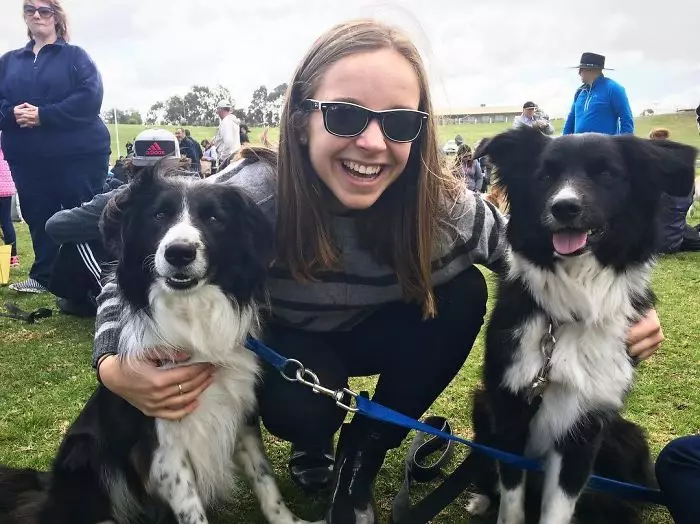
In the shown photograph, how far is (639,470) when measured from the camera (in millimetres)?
2316

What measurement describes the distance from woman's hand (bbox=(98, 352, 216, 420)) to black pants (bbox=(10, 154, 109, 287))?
365cm

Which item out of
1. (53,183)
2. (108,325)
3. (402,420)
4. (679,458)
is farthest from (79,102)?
(679,458)

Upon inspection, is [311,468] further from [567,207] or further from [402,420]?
[567,207]

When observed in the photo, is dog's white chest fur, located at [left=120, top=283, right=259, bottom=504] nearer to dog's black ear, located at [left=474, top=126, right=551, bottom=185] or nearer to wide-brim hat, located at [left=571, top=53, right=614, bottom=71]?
dog's black ear, located at [left=474, top=126, right=551, bottom=185]

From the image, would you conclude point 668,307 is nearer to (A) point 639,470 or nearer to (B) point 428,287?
(A) point 639,470

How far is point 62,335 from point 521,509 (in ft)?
12.4

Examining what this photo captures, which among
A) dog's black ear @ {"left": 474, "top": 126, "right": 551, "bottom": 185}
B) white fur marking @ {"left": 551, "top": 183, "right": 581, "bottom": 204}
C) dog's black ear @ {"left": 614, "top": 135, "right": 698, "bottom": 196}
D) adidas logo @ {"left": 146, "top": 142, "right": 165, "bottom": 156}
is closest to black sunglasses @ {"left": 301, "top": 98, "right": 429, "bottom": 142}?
dog's black ear @ {"left": 474, "top": 126, "right": 551, "bottom": 185}

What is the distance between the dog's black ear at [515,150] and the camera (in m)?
2.25

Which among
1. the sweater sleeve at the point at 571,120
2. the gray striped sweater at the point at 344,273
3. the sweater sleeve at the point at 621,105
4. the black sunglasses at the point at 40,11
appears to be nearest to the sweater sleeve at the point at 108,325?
the gray striped sweater at the point at 344,273

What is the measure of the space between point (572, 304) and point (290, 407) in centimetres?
109

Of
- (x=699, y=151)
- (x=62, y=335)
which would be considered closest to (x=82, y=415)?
(x=699, y=151)

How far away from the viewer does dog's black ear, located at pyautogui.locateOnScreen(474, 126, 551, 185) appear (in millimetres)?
2250

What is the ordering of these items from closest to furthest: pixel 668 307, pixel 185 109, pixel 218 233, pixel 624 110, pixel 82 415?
pixel 218 233
pixel 82 415
pixel 668 307
pixel 624 110
pixel 185 109

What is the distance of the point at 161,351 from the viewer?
212 cm
